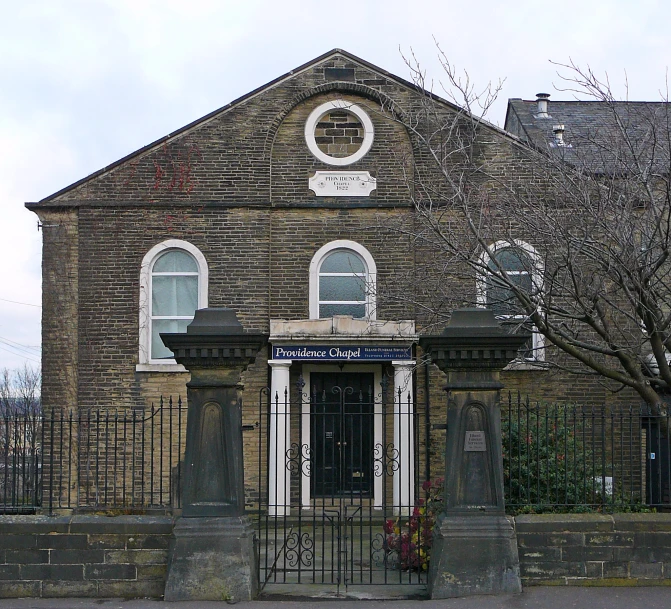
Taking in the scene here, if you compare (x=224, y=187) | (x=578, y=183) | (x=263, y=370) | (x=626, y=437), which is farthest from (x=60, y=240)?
(x=626, y=437)

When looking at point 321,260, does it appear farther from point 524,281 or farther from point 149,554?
point 149,554

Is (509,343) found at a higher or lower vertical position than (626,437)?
higher

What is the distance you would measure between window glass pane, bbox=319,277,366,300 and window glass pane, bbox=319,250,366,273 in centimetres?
15

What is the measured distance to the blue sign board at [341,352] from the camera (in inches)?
599

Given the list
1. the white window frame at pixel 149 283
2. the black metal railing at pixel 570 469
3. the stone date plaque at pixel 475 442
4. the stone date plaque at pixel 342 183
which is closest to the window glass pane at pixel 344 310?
the stone date plaque at pixel 342 183

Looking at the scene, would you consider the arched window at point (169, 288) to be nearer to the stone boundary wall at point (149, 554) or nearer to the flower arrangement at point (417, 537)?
the flower arrangement at point (417, 537)

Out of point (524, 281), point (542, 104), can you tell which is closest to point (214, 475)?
point (524, 281)

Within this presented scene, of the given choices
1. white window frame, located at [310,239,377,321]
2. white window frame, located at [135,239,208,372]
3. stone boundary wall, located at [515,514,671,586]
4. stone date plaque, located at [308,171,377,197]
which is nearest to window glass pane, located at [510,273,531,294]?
white window frame, located at [310,239,377,321]

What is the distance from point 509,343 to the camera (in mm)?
8867

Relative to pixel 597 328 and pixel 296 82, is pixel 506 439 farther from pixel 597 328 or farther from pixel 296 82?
pixel 296 82

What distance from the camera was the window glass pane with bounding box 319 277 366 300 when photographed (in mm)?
16203

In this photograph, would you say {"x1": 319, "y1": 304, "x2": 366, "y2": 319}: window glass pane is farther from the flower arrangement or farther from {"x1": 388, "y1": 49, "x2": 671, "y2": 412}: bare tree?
the flower arrangement

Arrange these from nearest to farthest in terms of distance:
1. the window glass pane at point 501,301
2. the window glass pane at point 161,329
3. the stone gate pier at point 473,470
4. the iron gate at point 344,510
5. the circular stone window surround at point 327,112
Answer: the stone gate pier at point 473,470
the iron gate at point 344,510
the window glass pane at point 501,301
the window glass pane at point 161,329
the circular stone window surround at point 327,112

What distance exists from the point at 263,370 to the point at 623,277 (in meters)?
7.54
